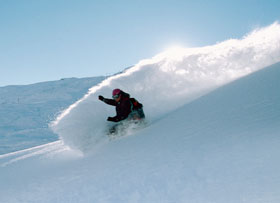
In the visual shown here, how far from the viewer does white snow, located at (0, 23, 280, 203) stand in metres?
3.06

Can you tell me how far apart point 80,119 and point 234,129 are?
4007 millimetres

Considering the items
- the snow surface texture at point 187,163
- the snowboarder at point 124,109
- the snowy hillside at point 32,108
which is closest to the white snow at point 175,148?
the snow surface texture at point 187,163

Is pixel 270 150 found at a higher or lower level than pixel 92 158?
lower

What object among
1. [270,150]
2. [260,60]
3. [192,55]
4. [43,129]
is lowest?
[270,150]

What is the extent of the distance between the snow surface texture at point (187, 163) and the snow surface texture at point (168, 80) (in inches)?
28.9

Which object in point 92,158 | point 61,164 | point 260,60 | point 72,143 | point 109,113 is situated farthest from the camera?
point 260,60

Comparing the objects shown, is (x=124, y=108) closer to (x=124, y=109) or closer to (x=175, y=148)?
(x=124, y=109)

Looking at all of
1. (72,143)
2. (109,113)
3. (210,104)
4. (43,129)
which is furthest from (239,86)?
(43,129)

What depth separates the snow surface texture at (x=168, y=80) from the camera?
23.2 ft

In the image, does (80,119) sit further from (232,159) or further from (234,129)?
(232,159)

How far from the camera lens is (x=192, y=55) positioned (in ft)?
35.5

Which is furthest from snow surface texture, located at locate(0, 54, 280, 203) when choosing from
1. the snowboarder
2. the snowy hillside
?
the snowy hillside

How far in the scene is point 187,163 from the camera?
3.74 metres

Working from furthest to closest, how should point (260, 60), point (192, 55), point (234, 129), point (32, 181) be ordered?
point (192, 55), point (260, 60), point (32, 181), point (234, 129)
